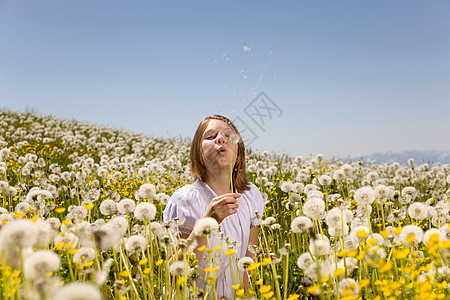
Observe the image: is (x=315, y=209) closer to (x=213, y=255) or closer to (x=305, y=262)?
(x=305, y=262)

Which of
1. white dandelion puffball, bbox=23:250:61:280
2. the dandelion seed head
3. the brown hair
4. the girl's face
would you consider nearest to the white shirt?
the brown hair

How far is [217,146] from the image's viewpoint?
371cm

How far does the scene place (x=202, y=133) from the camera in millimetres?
4168

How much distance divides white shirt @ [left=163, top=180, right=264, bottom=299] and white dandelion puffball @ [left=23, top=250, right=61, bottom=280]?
1808 millimetres

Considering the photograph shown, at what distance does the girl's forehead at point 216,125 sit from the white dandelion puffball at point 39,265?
2.52 m

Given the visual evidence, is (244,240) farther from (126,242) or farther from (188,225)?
(126,242)

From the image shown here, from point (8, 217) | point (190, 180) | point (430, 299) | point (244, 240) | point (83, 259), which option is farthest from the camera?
point (190, 180)

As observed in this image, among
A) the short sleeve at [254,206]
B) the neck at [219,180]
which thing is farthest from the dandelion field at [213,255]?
the neck at [219,180]

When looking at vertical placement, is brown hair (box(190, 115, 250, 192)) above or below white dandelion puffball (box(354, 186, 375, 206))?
above

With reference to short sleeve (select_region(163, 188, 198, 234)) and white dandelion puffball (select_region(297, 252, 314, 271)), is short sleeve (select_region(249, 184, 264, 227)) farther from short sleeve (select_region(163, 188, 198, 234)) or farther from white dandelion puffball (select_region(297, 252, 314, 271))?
white dandelion puffball (select_region(297, 252, 314, 271))

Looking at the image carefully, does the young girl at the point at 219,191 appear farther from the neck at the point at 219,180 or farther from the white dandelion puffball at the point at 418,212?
the white dandelion puffball at the point at 418,212

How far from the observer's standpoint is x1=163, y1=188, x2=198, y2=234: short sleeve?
11.7ft

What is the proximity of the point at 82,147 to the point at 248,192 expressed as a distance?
1092 centimetres

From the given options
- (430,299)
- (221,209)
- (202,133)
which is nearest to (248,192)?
(202,133)
